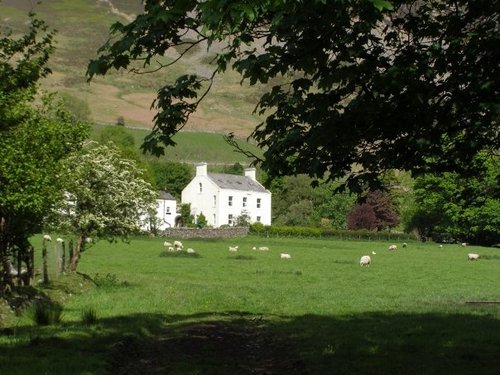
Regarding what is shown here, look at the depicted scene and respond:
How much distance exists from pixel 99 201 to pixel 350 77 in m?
23.6

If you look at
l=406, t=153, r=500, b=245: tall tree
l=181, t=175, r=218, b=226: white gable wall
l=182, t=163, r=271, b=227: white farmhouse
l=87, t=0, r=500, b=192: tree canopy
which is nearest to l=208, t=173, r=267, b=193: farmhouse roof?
l=182, t=163, r=271, b=227: white farmhouse

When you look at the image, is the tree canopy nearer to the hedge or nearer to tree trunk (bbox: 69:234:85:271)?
tree trunk (bbox: 69:234:85:271)

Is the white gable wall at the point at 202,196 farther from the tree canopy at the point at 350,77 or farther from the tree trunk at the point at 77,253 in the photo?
the tree canopy at the point at 350,77

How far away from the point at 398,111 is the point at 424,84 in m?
0.53

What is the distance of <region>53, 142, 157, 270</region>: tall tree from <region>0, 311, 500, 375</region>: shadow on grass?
10914mm

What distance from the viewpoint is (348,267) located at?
47.5 meters

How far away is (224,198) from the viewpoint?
384ft

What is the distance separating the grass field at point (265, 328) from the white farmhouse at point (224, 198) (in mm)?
77681

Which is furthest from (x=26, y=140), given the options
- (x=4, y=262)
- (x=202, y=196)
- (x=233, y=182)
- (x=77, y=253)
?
(x=233, y=182)

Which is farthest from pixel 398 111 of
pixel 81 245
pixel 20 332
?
pixel 81 245

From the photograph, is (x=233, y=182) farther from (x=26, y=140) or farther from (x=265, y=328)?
(x=265, y=328)

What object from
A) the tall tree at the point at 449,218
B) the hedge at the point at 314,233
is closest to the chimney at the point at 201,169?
the hedge at the point at 314,233

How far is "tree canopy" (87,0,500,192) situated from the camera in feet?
24.6

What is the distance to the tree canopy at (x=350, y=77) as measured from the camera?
751 cm
